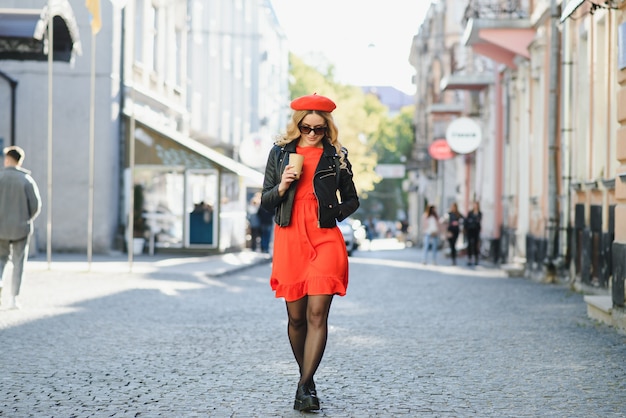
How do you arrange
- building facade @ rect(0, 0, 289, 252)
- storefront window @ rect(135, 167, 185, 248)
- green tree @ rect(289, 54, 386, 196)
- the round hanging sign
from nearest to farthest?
building facade @ rect(0, 0, 289, 252), storefront window @ rect(135, 167, 185, 248), the round hanging sign, green tree @ rect(289, 54, 386, 196)

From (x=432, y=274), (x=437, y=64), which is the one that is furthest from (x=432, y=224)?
(x=437, y=64)

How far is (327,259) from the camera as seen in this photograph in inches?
275

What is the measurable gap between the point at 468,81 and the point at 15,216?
23933 mm

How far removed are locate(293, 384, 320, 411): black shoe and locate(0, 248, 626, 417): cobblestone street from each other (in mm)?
89

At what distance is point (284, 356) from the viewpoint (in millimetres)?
9617

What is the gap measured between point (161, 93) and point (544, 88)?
1315cm

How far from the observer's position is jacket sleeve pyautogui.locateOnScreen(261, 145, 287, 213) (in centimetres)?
702

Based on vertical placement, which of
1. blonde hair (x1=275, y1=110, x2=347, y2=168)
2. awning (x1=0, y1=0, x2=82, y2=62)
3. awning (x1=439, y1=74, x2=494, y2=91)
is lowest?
blonde hair (x1=275, y1=110, x2=347, y2=168)

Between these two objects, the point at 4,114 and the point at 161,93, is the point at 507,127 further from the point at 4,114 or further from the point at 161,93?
the point at 4,114

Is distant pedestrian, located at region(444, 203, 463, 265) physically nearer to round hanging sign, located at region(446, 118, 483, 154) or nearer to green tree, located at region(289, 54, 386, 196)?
round hanging sign, located at region(446, 118, 483, 154)

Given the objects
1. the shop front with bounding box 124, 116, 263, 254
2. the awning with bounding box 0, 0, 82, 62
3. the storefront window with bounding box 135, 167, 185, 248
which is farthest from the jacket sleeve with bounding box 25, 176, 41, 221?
the storefront window with bounding box 135, 167, 185, 248

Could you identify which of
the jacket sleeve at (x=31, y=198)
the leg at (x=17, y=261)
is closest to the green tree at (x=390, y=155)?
the jacket sleeve at (x=31, y=198)

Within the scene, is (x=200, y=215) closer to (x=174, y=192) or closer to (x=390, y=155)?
(x=174, y=192)

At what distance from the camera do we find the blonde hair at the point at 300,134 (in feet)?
23.1
